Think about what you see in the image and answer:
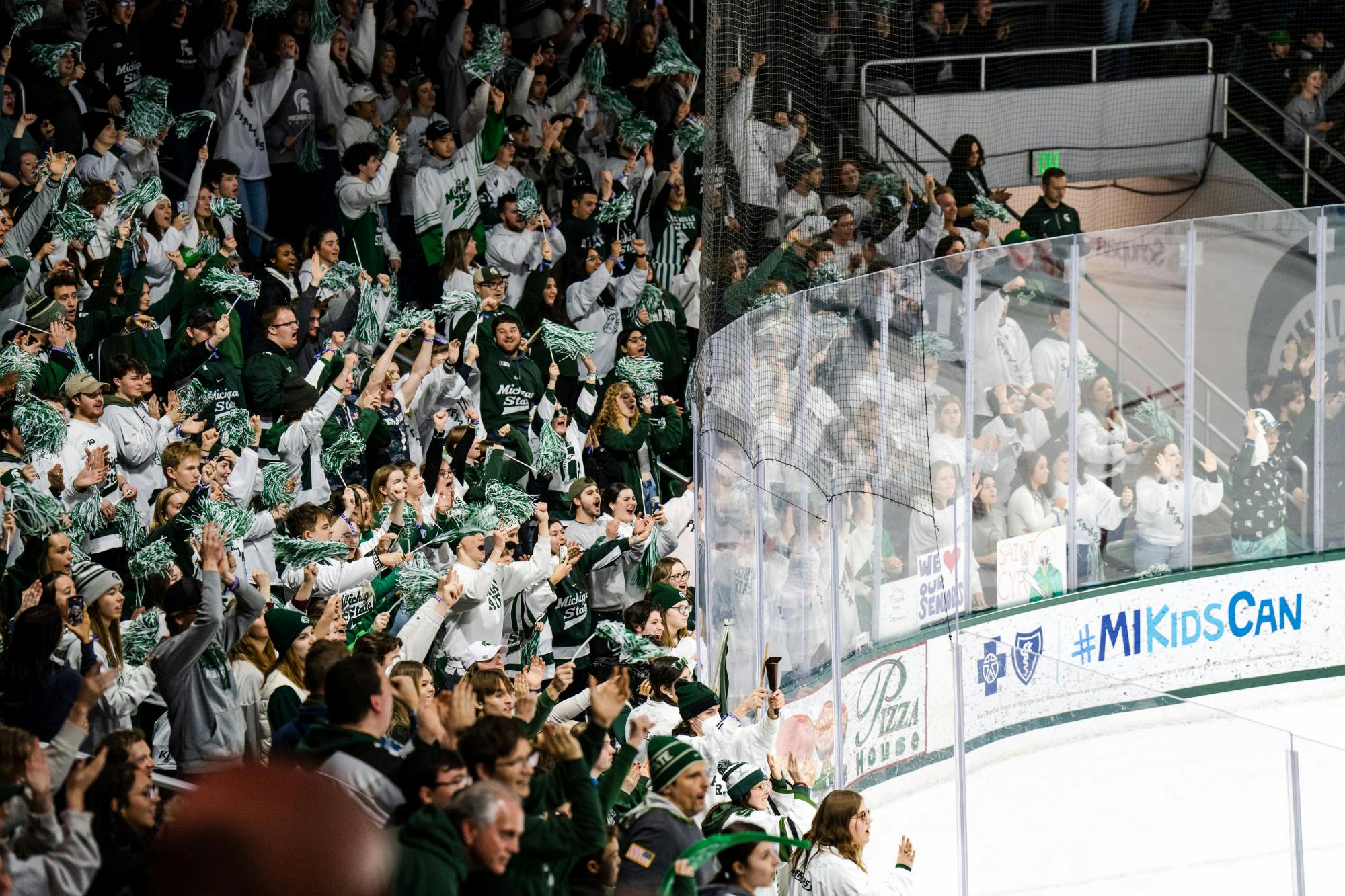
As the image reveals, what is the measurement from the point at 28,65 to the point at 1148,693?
19.3ft

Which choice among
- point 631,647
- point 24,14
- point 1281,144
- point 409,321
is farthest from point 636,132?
point 631,647

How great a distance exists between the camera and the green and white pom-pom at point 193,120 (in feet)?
26.4

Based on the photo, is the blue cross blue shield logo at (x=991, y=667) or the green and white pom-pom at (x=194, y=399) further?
the green and white pom-pom at (x=194, y=399)

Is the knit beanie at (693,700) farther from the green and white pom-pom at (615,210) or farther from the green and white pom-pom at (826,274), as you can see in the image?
the green and white pom-pom at (615,210)

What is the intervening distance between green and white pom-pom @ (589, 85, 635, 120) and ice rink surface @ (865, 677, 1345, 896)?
19.5 feet

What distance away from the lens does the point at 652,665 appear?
19.5ft

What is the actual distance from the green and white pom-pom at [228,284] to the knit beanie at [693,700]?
2.88 m

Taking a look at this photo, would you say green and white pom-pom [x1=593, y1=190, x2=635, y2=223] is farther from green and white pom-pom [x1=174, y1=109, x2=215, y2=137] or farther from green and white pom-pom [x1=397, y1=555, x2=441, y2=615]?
green and white pom-pom [x1=397, y1=555, x2=441, y2=615]

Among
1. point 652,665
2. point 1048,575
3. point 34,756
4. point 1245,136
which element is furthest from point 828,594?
point 1245,136

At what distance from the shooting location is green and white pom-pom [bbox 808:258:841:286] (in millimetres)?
6625

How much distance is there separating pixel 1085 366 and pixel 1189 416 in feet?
2.37

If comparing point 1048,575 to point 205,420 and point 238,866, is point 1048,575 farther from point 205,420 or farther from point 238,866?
point 238,866

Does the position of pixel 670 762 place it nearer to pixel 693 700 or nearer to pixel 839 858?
pixel 839 858

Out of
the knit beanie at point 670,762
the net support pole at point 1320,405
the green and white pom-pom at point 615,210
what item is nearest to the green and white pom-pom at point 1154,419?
the net support pole at point 1320,405
